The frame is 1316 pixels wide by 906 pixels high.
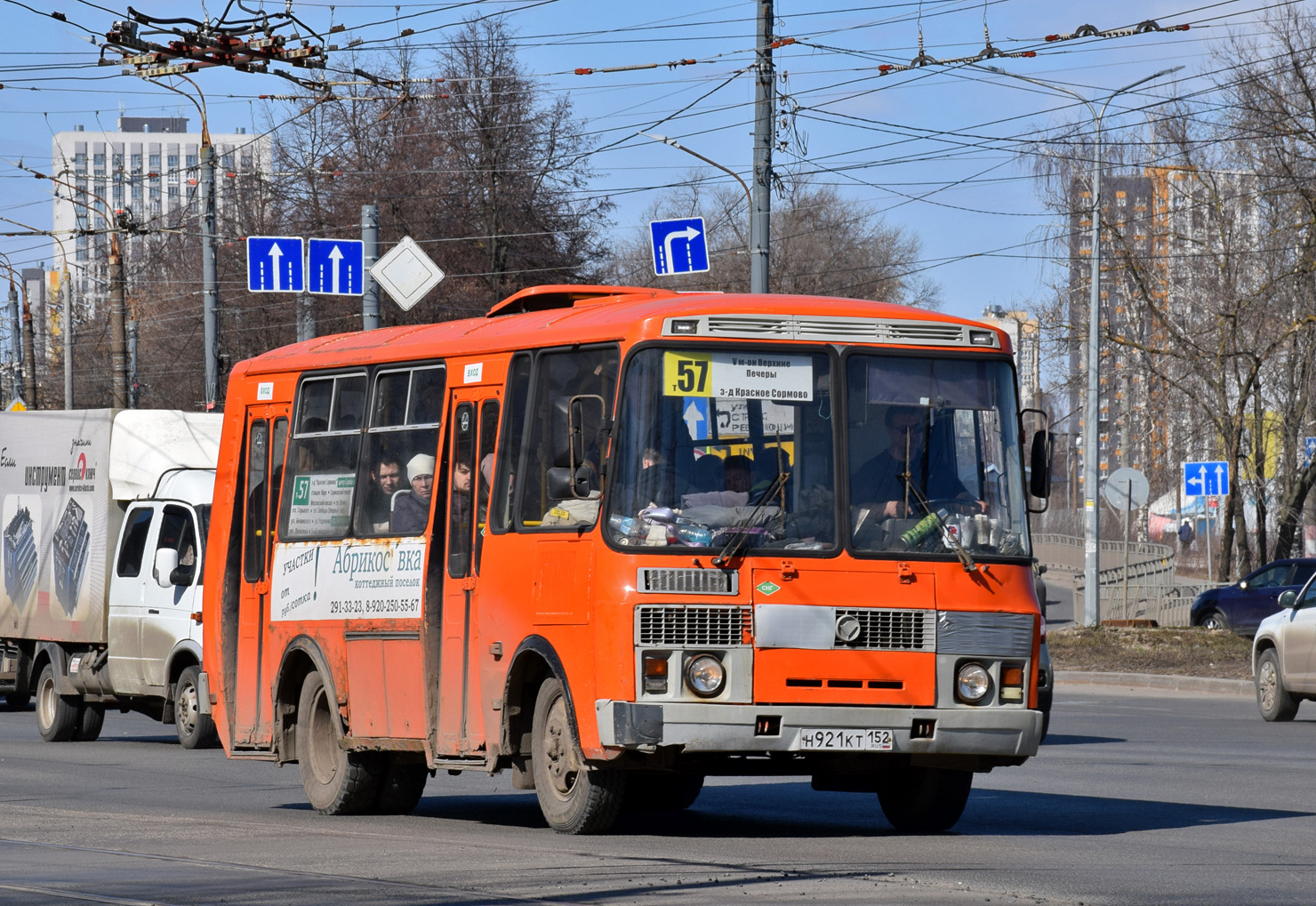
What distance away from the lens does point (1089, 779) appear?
15.3 metres

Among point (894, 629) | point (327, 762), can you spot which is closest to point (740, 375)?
point (894, 629)

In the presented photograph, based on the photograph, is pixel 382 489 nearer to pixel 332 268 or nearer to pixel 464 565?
pixel 464 565

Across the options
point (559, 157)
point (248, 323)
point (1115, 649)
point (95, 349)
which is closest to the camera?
point (1115, 649)

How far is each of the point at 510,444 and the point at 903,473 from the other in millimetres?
2207

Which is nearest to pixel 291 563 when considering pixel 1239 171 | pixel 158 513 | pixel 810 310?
pixel 810 310

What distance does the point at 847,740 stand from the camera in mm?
10195

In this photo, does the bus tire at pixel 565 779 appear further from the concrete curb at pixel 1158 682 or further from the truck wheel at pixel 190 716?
the concrete curb at pixel 1158 682

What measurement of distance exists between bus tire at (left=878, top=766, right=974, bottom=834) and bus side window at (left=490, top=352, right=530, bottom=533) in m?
2.53

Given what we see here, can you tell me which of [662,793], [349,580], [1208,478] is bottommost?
[662,793]

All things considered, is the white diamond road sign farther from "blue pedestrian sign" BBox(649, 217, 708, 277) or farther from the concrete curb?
the concrete curb

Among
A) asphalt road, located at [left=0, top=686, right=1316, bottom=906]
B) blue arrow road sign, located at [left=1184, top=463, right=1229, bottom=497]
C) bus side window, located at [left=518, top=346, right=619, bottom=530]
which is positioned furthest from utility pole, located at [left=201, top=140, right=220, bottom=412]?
bus side window, located at [left=518, top=346, right=619, bottom=530]

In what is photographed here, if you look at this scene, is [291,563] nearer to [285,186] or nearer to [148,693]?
[148,693]

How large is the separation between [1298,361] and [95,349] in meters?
50.1

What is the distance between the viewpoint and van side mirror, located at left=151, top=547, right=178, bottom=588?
774 inches
